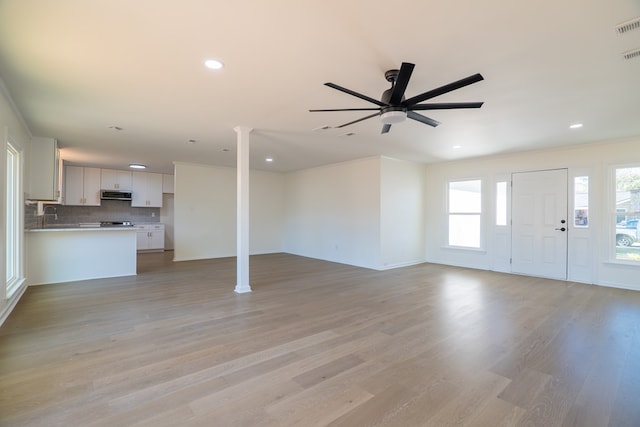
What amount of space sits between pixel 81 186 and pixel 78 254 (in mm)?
4209

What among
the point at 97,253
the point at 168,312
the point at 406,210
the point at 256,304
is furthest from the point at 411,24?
the point at 97,253

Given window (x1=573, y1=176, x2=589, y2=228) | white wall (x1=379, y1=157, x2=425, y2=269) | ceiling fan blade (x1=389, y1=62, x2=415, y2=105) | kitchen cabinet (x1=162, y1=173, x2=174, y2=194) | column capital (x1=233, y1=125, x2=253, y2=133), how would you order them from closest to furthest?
ceiling fan blade (x1=389, y1=62, x2=415, y2=105) → column capital (x1=233, y1=125, x2=253, y2=133) → window (x1=573, y1=176, x2=589, y2=228) → white wall (x1=379, y1=157, x2=425, y2=269) → kitchen cabinet (x1=162, y1=173, x2=174, y2=194)

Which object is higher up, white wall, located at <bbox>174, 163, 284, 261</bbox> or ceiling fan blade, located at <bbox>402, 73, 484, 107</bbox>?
ceiling fan blade, located at <bbox>402, 73, 484, 107</bbox>

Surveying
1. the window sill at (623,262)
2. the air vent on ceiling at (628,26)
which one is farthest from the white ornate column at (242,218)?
the window sill at (623,262)

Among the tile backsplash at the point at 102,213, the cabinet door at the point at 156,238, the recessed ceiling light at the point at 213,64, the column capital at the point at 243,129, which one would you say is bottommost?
the cabinet door at the point at 156,238

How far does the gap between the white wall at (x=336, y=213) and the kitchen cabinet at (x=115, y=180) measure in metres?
4.79

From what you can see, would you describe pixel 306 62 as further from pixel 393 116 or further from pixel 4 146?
pixel 4 146

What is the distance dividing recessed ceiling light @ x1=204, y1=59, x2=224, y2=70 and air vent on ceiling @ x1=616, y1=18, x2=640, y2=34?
3020 mm

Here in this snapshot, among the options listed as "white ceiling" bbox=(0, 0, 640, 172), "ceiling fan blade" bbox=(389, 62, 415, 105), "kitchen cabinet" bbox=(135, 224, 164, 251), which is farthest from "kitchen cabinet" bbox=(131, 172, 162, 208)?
"ceiling fan blade" bbox=(389, 62, 415, 105)

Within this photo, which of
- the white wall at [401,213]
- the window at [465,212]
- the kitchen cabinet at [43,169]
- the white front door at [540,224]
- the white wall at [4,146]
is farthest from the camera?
the window at [465,212]

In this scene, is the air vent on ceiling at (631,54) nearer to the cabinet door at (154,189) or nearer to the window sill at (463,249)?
the window sill at (463,249)

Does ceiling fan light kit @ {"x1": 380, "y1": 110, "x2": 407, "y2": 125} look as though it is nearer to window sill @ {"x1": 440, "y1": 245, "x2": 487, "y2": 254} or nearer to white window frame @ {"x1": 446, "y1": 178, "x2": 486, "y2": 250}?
white window frame @ {"x1": 446, "y1": 178, "x2": 486, "y2": 250}

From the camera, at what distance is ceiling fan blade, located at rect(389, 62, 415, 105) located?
208 cm

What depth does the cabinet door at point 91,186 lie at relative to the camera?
330 inches
